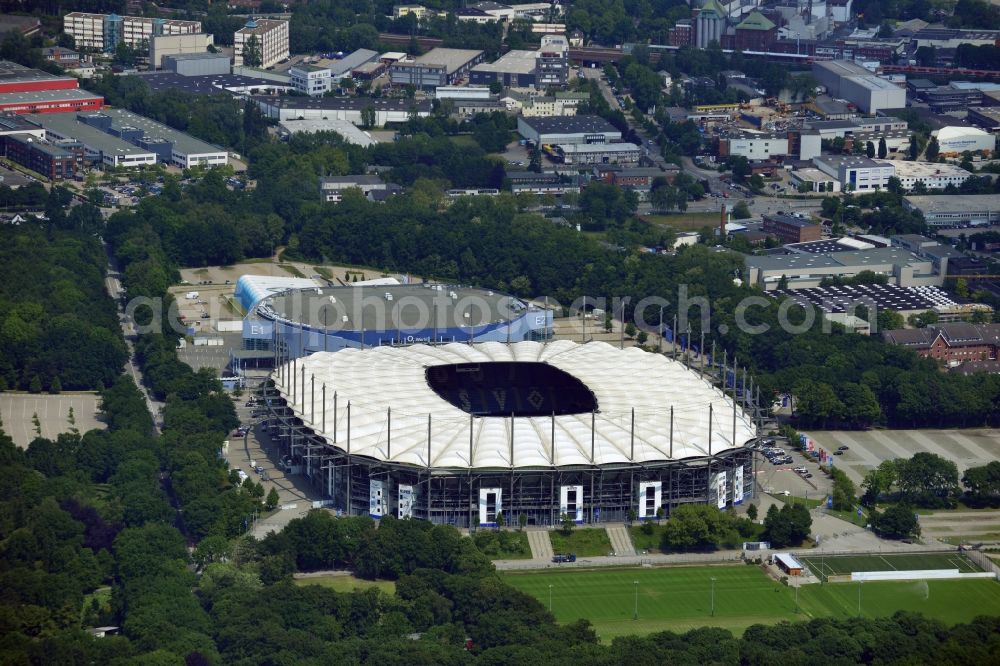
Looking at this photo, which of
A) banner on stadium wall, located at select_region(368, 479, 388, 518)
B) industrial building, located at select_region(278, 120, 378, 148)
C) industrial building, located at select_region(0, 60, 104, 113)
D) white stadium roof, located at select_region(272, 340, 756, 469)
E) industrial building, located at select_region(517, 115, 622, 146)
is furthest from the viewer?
industrial building, located at select_region(0, 60, 104, 113)

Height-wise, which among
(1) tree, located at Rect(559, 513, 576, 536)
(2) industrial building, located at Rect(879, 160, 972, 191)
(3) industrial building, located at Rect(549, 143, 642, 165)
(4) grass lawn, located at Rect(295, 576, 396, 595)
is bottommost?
(4) grass lawn, located at Rect(295, 576, 396, 595)

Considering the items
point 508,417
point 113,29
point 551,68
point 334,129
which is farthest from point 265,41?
point 508,417

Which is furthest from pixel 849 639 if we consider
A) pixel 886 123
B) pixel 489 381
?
pixel 886 123

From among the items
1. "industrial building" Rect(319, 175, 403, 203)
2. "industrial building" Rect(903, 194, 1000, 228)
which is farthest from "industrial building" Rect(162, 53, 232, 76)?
"industrial building" Rect(903, 194, 1000, 228)

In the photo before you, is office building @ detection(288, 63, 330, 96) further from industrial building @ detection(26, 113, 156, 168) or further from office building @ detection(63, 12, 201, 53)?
industrial building @ detection(26, 113, 156, 168)

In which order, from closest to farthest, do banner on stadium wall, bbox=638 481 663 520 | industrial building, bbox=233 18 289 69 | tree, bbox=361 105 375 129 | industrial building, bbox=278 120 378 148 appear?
banner on stadium wall, bbox=638 481 663 520 < industrial building, bbox=278 120 378 148 < tree, bbox=361 105 375 129 < industrial building, bbox=233 18 289 69

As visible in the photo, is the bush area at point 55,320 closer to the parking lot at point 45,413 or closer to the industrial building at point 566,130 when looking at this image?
the parking lot at point 45,413
